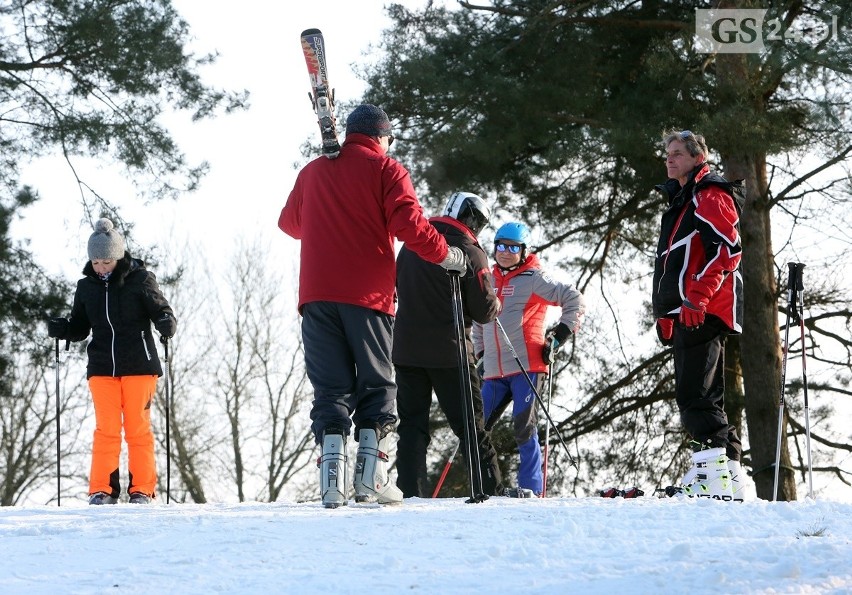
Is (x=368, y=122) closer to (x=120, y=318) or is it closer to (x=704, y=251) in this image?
(x=704, y=251)

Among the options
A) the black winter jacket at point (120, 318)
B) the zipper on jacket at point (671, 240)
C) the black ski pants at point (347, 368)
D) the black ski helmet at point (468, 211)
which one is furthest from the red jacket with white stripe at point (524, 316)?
the black winter jacket at point (120, 318)

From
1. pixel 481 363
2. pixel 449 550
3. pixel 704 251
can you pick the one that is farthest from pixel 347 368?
pixel 481 363

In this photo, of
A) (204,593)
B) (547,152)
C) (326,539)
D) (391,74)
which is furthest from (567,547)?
(391,74)

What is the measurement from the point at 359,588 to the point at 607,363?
9.05m

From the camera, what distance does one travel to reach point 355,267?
4.91m

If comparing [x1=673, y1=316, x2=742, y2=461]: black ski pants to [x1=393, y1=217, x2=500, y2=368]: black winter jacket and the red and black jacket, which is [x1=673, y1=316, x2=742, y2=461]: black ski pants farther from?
[x1=393, y1=217, x2=500, y2=368]: black winter jacket

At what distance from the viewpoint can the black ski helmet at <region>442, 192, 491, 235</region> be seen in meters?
5.86

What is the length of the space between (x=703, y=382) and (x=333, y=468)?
1822 mm

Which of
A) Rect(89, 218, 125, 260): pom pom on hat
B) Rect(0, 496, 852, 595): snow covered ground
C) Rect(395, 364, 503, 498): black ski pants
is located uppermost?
Rect(89, 218, 125, 260): pom pom on hat

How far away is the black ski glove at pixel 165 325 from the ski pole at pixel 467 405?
2.01 m

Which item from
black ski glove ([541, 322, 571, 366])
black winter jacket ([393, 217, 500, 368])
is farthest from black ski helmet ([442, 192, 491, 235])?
black ski glove ([541, 322, 571, 366])

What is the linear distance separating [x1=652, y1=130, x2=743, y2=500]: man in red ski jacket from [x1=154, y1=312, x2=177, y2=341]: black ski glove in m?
2.81

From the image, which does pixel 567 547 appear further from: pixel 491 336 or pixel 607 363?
pixel 607 363

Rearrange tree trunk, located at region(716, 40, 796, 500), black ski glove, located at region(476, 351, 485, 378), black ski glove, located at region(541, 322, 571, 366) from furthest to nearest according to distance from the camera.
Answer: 1. tree trunk, located at region(716, 40, 796, 500)
2. black ski glove, located at region(476, 351, 485, 378)
3. black ski glove, located at region(541, 322, 571, 366)
